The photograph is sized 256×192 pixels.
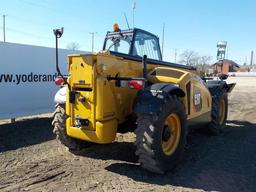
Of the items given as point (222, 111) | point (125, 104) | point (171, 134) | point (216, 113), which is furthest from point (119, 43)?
point (222, 111)

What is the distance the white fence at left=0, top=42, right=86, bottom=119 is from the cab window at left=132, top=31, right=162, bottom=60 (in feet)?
14.1

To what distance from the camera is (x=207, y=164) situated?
5.30m

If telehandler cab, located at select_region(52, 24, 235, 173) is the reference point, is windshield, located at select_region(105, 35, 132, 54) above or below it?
above

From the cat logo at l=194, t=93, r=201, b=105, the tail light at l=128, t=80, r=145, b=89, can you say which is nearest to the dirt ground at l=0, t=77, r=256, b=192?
the cat logo at l=194, t=93, r=201, b=105

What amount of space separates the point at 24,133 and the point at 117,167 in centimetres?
352

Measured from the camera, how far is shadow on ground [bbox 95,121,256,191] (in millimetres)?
4508

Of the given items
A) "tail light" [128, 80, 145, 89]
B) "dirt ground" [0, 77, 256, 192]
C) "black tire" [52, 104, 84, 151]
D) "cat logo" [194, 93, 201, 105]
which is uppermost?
"tail light" [128, 80, 145, 89]

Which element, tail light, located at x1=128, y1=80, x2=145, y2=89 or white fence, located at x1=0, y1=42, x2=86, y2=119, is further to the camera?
white fence, located at x1=0, y1=42, x2=86, y2=119

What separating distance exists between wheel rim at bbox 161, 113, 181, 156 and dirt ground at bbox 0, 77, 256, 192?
36 centimetres

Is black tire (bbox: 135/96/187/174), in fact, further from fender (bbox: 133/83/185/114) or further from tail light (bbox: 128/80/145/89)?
tail light (bbox: 128/80/145/89)

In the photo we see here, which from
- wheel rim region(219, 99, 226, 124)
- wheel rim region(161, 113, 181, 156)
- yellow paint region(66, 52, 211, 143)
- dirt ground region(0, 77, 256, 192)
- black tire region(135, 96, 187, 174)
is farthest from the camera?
wheel rim region(219, 99, 226, 124)

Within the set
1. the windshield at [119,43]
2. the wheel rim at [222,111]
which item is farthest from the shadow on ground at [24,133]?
the wheel rim at [222,111]

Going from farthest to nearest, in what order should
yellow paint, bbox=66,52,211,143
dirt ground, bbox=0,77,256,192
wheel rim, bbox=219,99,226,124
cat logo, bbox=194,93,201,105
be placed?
wheel rim, bbox=219,99,226,124 < cat logo, bbox=194,93,201,105 < yellow paint, bbox=66,52,211,143 < dirt ground, bbox=0,77,256,192

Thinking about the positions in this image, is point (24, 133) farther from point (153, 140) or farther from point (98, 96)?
point (153, 140)
